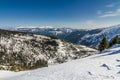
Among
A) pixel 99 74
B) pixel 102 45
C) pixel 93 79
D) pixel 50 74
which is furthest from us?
pixel 102 45

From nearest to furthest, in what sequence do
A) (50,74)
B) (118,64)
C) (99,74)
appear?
1. (99,74)
2. (50,74)
3. (118,64)

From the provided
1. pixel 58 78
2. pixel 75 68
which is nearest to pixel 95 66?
pixel 75 68

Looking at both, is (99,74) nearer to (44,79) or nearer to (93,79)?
(93,79)

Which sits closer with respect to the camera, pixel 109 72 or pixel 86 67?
pixel 109 72

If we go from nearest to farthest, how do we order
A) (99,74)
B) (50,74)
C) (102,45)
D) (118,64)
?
1. (99,74)
2. (50,74)
3. (118,64)
4. (102,45)

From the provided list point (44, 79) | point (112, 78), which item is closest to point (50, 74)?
point (44, 79)

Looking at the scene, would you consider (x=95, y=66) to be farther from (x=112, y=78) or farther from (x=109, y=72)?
(x=112, y=78)

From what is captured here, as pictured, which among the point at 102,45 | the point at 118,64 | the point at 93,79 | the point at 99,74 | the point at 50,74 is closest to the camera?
the point at 93,79

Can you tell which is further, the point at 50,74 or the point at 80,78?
the point at 50,74
